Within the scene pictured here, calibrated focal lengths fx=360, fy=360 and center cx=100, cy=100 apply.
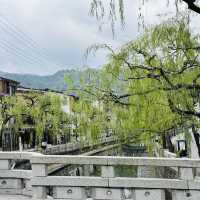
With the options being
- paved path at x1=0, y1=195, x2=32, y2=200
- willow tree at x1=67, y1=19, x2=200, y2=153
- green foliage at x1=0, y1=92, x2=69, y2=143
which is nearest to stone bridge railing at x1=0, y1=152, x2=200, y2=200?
paved path at x1=0, y1=195, x2=32, y2=200

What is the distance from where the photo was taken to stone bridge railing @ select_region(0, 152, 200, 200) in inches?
210

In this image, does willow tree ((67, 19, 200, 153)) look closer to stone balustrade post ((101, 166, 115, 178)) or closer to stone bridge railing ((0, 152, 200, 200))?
stone bridge railing ((0, 152, 200, 200))

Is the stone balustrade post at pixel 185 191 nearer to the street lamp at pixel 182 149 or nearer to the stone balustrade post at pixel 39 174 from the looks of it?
the stone balustrade post at pixel 39 174

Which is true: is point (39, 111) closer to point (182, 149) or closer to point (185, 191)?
point (182, 149)

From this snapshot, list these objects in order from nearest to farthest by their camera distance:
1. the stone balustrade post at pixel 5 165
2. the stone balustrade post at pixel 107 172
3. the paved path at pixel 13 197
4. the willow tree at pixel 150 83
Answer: the stone balustrade post at pixel 107 172
the willow tree at pixel 150 83
the paved path at pixel 13 197
the stone balustrade post at pixel 5 165

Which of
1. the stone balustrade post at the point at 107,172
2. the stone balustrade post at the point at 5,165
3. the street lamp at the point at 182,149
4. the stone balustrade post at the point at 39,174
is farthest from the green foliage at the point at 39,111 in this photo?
the stone balustrade post at the point at 107,172

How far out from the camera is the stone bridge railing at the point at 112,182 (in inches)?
210

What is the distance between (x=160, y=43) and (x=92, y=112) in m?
1.98

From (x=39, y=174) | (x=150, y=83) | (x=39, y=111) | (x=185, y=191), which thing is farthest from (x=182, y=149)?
(x=39, y=111)

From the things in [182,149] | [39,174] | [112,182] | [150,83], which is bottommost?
[182,149]

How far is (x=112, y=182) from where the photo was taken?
559 cm

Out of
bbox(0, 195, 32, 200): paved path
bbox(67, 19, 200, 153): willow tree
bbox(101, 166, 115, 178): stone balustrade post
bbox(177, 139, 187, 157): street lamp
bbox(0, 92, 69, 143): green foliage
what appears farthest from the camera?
bbox(0, 92, 69, 143): green foliage

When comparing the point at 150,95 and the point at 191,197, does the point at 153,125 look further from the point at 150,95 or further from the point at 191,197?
the point at 191,197

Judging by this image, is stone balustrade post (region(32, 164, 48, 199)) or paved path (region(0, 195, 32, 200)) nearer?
stone balustrade post (region(32, 164, 48, 199))
